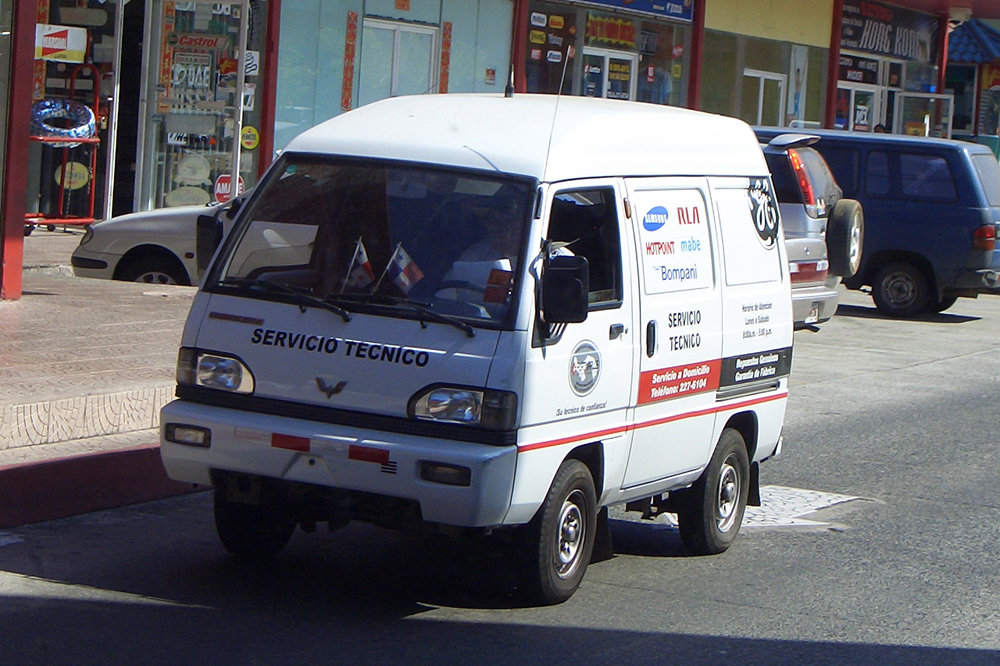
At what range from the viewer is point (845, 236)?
12461 millimetres

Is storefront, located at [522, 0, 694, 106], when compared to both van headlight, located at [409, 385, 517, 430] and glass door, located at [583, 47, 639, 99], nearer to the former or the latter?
glass door, located at [583, 47, 639, 99]

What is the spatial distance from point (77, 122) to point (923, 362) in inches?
385

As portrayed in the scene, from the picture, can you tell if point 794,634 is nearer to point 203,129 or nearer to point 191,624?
point 191,624

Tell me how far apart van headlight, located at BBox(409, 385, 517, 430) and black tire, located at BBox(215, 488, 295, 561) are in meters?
1.01

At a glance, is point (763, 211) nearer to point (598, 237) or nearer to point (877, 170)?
point (598, 237)

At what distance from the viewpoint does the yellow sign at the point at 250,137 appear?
17828 mm

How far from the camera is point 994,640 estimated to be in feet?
19.5

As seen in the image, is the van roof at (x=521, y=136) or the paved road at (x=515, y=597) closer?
the paved road at (x=515, y=597)

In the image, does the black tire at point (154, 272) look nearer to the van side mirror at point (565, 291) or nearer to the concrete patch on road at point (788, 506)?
the concrete patch on road at point (788, 506)

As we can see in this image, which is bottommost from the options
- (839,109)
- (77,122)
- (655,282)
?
(655,282)

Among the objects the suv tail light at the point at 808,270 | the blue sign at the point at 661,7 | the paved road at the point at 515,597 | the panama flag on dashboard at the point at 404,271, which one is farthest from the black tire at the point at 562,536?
the blue sign at the point at 661,7

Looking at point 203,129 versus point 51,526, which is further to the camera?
point 203,129

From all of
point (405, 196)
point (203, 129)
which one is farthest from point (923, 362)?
point (405, 196)

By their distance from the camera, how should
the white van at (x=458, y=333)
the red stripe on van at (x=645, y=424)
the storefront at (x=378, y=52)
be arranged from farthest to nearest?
the storefront at (x=378, y=52)
the red stripe on van at (x=645, y=424)
the white van at (x=458, y=333)
